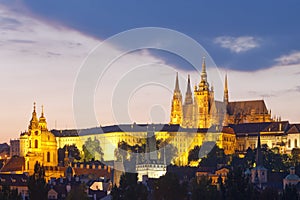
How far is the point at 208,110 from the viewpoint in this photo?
189m

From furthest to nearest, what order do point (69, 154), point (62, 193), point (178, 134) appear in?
point (178, 134)
point (69, 154)
point (62, 193)

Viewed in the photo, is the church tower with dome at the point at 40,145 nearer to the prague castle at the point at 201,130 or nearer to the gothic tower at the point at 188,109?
the prague castle at the point at 201,130

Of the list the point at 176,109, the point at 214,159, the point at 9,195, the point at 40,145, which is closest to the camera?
the point at 9,195

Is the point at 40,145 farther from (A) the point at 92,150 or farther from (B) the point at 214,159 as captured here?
(A) the point at 92,150

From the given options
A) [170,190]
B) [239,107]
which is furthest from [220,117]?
[170,190]

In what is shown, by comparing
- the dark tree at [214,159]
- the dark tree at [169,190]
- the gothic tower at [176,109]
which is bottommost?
the dark tree at [169,190]

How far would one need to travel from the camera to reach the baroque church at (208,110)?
18700 centimetres

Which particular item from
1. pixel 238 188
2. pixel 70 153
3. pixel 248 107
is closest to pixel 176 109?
pixel 248 107

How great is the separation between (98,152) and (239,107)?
129 ft

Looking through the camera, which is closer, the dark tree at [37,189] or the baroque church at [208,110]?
the dark tree at [37,189]

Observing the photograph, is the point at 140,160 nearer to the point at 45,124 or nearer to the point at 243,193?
the point at 45,124

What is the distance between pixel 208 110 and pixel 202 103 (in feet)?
5.17

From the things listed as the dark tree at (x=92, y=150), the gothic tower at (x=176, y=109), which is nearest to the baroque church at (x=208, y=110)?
the gothic tower at (x=176, y=109)

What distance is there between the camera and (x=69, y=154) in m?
158
